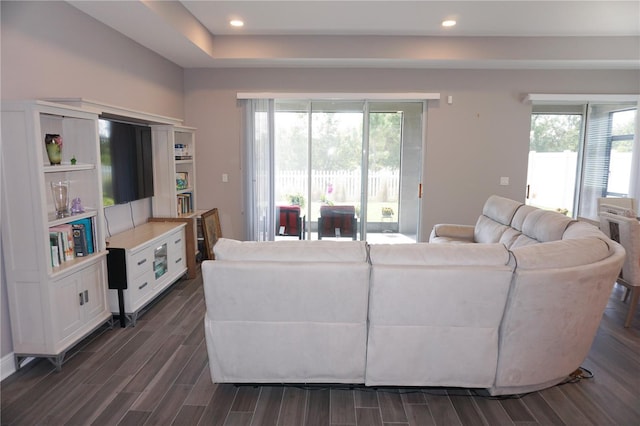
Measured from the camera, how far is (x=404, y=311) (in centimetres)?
223

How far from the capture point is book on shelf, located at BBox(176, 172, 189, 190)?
4901 mm

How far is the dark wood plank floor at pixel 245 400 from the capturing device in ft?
7.19

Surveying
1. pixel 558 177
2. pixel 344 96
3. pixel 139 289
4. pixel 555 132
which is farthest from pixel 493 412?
pixel 555 132

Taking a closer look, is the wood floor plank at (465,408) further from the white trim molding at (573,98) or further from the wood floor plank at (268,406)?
the white trim molding at (573,98)

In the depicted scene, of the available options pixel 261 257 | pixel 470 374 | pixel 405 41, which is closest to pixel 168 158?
pixel 261 257

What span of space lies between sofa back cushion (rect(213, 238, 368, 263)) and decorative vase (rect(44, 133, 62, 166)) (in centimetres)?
147

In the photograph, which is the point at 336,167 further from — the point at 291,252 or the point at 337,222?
the point at 291,252

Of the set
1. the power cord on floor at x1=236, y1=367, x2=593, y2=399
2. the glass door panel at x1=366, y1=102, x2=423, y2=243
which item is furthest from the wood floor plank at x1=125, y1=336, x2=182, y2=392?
the glass door panel at x1=366, y1=102, x2=423, y2=243

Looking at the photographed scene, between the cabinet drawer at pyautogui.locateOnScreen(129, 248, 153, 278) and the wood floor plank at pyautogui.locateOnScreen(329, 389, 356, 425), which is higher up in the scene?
the cabinet drawer at pyautogui.locateOnScreen(129, 248, 153, 278)

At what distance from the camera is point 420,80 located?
548 cm

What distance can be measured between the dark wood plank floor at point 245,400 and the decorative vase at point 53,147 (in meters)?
1.43

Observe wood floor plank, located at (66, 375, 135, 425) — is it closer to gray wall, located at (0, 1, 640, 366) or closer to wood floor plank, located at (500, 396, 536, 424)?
wood floor plank, located at (500, 396, 536, 424)

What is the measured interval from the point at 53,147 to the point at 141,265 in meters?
1.23

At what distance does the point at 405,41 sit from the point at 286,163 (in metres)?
2.30
